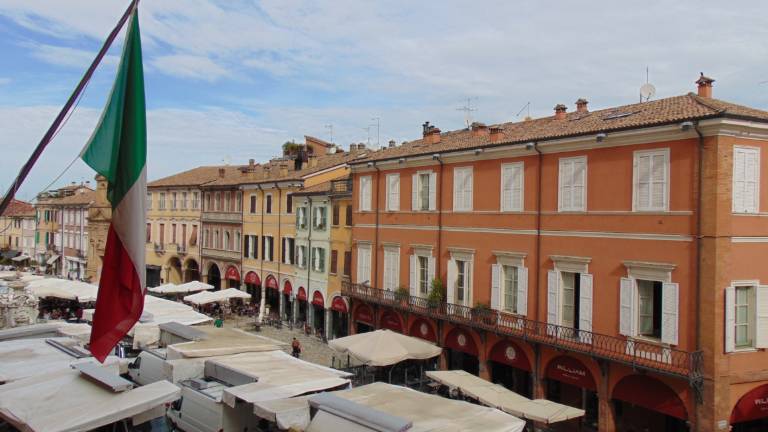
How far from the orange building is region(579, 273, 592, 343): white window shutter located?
0.04m

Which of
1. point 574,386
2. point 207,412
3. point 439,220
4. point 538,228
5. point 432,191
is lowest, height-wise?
point 574,386

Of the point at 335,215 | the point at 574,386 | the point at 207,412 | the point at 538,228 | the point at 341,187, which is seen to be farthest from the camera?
the point at 341,187

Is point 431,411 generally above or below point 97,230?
below

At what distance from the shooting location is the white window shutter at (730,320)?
17.0m

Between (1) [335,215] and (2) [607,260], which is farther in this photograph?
(1) [335,215]

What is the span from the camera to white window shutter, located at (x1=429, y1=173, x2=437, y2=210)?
2791 centimetres

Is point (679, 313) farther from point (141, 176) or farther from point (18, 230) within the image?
point (18, 230)

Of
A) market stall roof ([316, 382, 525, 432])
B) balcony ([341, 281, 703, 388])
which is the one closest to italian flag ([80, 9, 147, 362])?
market stall roof ([316, 382, 525, 432])

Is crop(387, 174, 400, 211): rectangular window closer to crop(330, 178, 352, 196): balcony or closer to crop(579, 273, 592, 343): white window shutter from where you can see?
crop(330, 178, 352, 196): balcony

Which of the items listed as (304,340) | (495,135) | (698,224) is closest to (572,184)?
(698,224)

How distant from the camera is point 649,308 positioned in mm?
18984

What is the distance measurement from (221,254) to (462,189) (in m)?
28.9

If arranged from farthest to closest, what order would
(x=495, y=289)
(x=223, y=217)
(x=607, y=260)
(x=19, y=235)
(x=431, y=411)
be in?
(x=19, y=235), (x=223, y=217), (x=495, y=289), (x=607, y=260), (x=431, y=411)

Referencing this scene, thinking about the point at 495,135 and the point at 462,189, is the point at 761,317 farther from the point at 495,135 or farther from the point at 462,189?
the point at 462,189
